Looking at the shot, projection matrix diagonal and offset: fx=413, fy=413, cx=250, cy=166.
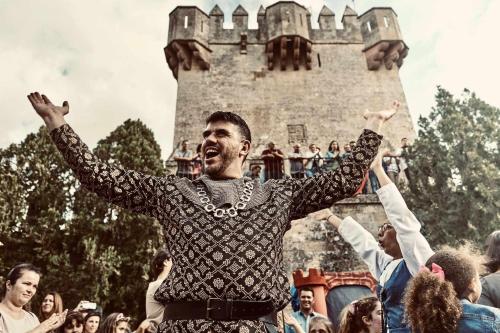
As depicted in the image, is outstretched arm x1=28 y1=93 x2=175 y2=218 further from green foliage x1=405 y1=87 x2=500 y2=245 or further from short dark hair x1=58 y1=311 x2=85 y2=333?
green foliage x1=405 y1=87 x2=500 y2=245

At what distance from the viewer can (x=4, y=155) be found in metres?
15.4

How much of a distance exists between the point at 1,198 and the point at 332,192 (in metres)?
14.4

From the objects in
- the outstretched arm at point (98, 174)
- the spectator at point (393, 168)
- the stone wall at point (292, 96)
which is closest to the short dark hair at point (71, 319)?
the outstretched arm at point (98, 174)

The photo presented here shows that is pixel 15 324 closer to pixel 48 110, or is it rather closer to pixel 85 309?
pixel 85 309

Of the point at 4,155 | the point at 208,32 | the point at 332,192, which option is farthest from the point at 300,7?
the point at 332,192

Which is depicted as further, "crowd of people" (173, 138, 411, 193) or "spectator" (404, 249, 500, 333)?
"crowd of people" (173, 138, 411, 193)

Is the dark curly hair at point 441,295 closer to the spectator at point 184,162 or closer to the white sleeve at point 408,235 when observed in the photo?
the white sleeve at point 408,235

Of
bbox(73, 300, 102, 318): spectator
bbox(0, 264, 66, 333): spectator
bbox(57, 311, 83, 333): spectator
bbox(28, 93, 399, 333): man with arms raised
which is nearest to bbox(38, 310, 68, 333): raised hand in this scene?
bbox(0, 264, 66, 333): spectator

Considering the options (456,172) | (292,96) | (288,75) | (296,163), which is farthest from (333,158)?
(288,75)

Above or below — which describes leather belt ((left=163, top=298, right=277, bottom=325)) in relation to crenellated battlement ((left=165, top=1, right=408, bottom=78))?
below

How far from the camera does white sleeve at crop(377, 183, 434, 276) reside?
290 cm

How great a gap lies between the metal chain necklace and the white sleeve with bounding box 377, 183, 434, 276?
1.50m

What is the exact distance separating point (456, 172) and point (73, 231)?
1206 centimetres

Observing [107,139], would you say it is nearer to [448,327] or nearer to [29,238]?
[29,238]
